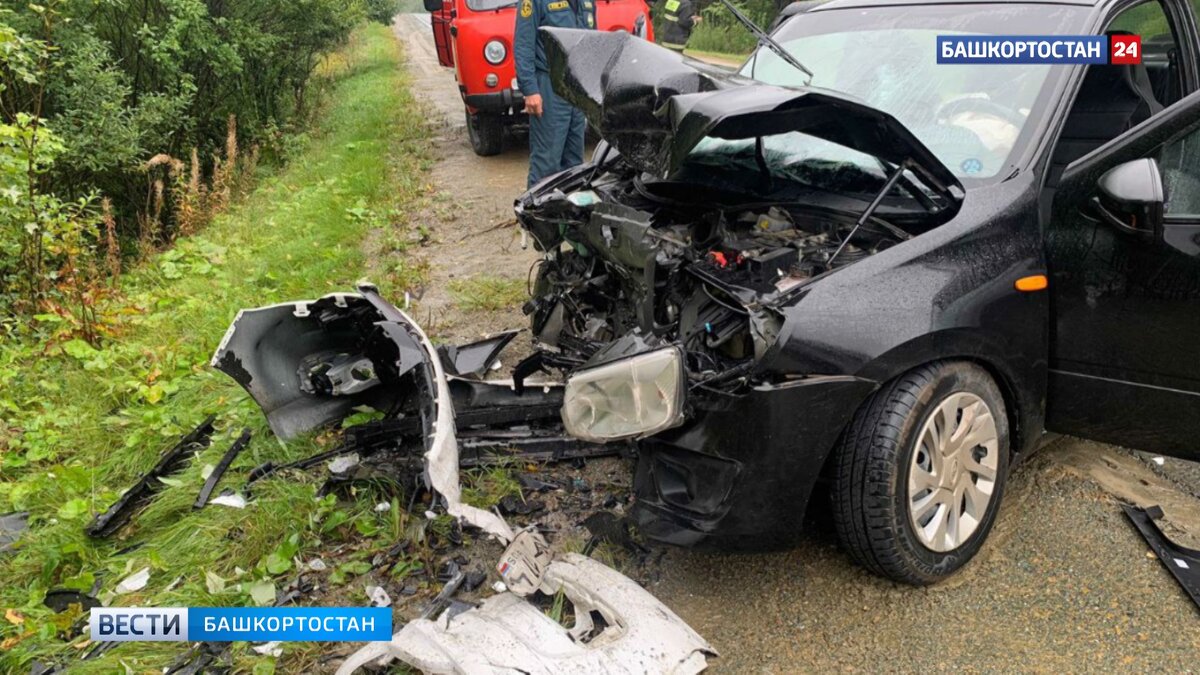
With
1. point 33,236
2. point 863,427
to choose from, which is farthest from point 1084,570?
point 33,236

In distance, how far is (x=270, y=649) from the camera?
102 inches

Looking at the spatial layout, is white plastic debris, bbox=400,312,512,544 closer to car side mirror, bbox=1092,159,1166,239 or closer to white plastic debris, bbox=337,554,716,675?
white plastic debris, bbox=337,554,716,675

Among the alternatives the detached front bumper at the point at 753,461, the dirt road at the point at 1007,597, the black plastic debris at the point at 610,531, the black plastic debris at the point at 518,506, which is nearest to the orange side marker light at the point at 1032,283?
the detached front bumper at the point at 753,461

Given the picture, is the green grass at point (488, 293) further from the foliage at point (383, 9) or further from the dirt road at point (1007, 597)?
the foliage at point (383, 9)

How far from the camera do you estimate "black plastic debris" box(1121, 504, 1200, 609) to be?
8.46 feet

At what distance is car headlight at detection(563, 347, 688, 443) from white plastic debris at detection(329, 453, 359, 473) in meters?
1.17

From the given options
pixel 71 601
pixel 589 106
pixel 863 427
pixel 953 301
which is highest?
pixel 589 106

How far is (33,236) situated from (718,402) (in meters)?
5.74

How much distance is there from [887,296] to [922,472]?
1.77 ft

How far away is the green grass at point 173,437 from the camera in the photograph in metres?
2.96

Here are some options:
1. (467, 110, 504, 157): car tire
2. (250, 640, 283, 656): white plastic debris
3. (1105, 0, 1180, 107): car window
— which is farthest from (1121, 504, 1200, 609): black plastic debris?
(467, 110, 504, 157): car tire

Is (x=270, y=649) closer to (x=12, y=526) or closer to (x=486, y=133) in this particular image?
(x=12, y=526)

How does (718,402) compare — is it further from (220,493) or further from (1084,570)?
(220,493)

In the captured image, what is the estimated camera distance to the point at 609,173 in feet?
12.8
